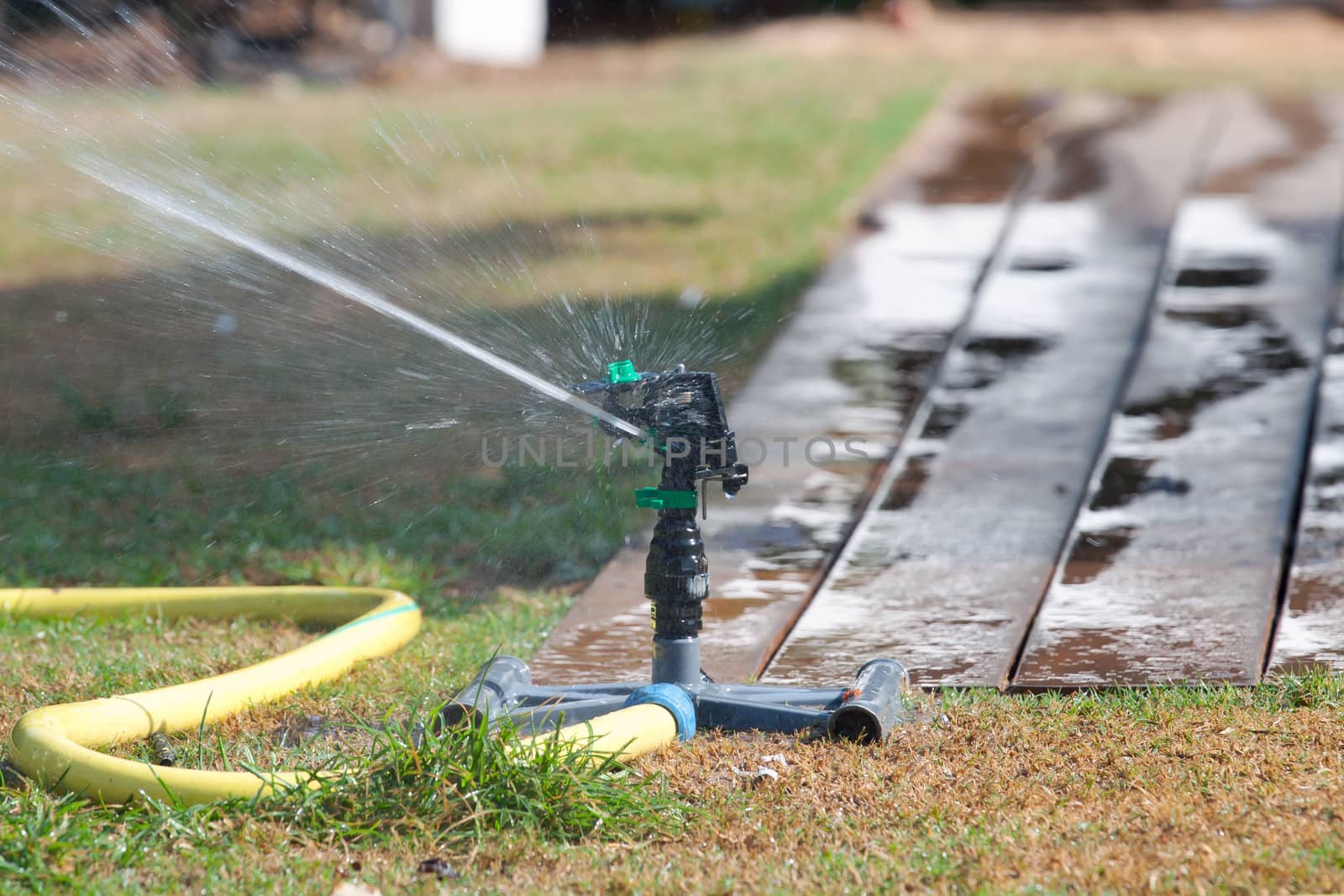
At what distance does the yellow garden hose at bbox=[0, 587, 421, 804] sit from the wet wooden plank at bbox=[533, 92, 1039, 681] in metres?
0.48

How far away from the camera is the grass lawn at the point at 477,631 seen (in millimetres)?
2641

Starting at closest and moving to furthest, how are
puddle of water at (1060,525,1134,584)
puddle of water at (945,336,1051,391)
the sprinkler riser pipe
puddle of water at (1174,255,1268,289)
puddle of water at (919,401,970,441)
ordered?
the sprinkler riser pipe, puddle of water at (1060,525,1134,584), puddle of water at (919,401,970,441), puddle of water at (945,336,1051,391), puddle of water at (1174,255,1268,289)

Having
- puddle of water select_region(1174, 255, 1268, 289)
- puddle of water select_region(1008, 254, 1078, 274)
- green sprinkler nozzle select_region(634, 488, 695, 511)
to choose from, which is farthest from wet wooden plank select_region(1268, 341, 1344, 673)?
puddle of water select_region(1008, 254, 1078, 274)

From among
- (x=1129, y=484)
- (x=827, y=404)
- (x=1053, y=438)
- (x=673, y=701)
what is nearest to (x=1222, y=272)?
(x=1053, y=438)

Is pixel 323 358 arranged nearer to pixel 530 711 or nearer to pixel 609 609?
pixel 609 609

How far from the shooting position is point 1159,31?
1426cm

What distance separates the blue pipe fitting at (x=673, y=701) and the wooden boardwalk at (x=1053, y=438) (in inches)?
19.1

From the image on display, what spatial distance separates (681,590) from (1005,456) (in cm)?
245

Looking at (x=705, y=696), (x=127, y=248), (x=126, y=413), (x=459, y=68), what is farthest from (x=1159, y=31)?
(x=705, y=696)

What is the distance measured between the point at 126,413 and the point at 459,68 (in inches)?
347

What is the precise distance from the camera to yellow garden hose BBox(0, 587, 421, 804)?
2.83 m

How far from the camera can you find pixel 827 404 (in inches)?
235

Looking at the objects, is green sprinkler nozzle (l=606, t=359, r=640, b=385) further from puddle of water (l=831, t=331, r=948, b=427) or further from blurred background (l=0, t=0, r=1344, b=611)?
puddle of water (l=831, t=331, r=948, b=427)

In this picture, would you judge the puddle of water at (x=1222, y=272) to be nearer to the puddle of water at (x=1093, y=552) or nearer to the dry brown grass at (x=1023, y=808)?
the puddle of water at (x=1093, y=552)
